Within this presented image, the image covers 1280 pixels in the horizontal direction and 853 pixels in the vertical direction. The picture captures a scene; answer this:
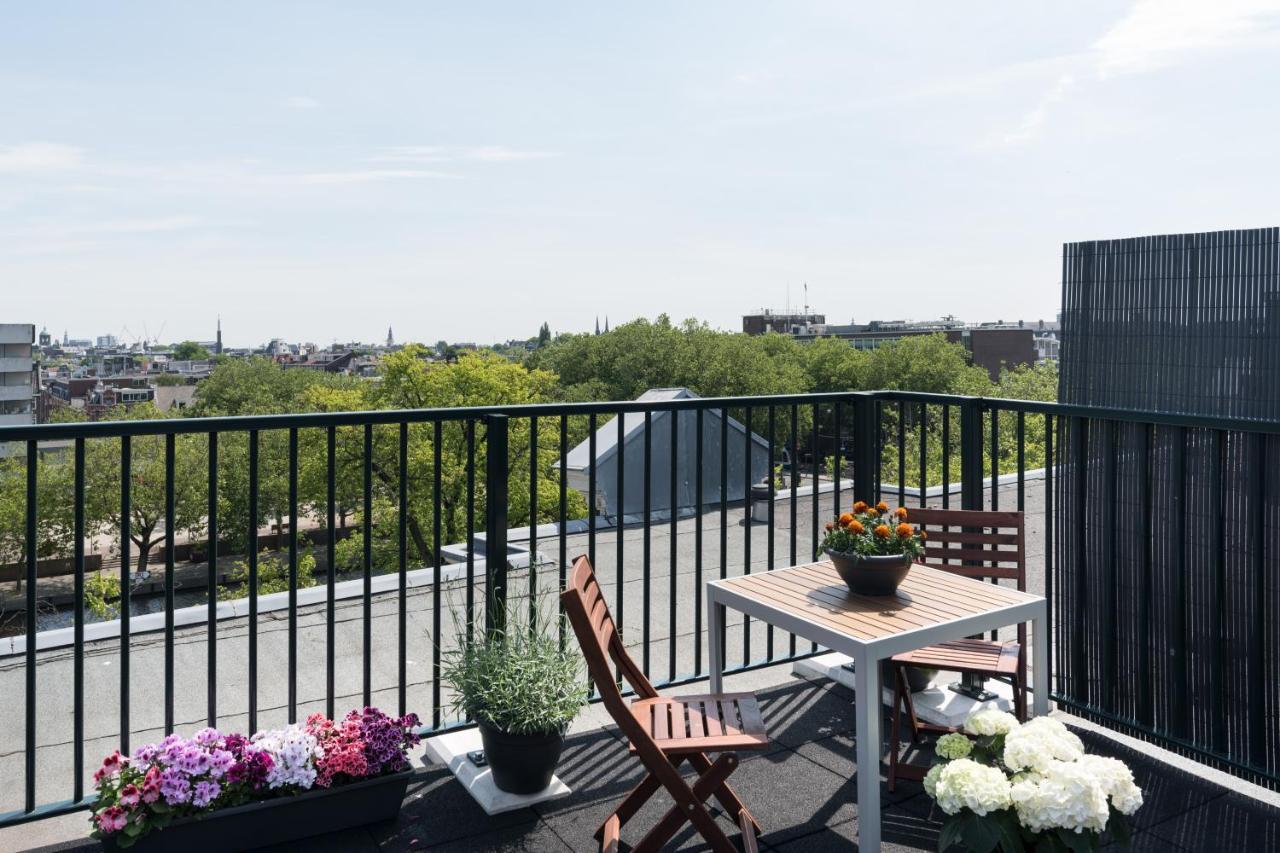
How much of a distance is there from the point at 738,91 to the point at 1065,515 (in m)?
23.2

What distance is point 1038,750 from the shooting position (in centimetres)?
205

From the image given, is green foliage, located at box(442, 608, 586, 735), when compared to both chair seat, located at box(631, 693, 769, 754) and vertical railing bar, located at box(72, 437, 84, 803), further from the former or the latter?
vertical railing bar, located at box(72, 437, 84, 803)

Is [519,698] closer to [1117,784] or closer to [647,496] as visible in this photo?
[647,496]

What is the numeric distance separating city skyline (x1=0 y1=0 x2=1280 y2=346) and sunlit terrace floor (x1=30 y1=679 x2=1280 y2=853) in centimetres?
261

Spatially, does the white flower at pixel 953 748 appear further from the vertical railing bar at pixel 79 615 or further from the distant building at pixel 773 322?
the distant building at pixel 773 322

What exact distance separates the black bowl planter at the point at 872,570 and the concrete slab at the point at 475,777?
1104mm

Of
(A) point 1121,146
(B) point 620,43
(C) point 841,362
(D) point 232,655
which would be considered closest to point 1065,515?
(D) point 232,655

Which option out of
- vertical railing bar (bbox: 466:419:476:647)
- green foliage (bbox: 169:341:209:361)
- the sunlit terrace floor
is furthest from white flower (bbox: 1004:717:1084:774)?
green foliage (bbox: 169:341:209:361)

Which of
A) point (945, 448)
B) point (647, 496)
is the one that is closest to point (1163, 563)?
point (647, 496)

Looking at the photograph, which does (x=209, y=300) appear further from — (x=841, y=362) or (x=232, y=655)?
(x=232, y=655)

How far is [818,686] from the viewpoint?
12.9 ft

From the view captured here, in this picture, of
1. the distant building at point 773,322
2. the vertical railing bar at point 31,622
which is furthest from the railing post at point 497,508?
the distant building at point 773,322

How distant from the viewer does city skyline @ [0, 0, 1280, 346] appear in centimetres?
1516

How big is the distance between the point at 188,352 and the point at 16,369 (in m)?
94.9
